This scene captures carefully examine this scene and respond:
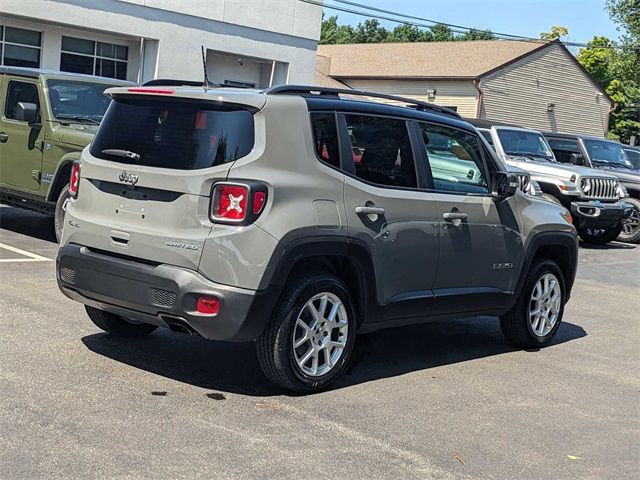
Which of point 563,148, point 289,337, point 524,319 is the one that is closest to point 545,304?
A: point 524,319

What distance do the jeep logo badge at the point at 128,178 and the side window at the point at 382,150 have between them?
143cm

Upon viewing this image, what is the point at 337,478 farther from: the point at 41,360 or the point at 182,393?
the point at 41,360

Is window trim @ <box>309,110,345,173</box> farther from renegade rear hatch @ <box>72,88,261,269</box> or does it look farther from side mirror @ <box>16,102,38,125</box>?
side mirror @ <box>16,102,38,125</box>

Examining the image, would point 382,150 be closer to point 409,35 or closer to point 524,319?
point 524,319

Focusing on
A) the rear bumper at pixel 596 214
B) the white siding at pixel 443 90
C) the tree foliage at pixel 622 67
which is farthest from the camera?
the tree foliage at pixel 622 67

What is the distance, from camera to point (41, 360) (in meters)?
5.89

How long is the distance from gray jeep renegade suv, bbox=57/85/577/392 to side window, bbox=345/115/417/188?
0.4 inches

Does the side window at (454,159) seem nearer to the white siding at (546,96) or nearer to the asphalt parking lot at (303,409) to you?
the asphalt parking lot at (303,409)

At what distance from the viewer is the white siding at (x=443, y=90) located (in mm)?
39281

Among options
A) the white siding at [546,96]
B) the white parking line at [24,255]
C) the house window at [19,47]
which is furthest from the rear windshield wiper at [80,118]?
the white siding at [546,96]

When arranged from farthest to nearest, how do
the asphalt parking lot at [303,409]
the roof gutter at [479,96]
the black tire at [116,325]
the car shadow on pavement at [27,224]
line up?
the roof gutter at [479,96] → the car shadow on pavement at [27,224] → the black tire at [116,325] → the asphalt parking lot at [303,409]

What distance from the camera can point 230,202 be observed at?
528 cm

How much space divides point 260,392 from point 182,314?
777 millimetres

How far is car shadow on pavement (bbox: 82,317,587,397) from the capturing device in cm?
591
